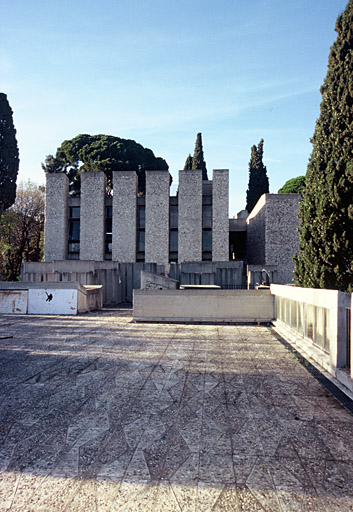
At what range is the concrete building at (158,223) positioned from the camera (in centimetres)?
3412

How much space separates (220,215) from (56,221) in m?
18.9

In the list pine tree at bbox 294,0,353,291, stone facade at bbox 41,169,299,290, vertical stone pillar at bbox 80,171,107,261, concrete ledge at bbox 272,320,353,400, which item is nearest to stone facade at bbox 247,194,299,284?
stone facade at bbox 41,169,299,290

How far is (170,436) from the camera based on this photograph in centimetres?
461

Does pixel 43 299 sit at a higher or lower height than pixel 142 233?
lower

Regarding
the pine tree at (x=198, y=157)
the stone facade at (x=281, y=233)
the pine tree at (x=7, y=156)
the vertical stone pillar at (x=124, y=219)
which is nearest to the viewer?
the stone facade at (x=281, y=233)

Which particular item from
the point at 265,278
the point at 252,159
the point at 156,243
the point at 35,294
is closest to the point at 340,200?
the point at 265,278

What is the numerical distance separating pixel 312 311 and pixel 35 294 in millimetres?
15815

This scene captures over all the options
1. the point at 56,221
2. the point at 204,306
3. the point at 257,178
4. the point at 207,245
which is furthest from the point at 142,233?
the point at 204,306

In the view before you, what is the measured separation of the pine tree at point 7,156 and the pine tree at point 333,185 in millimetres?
30433

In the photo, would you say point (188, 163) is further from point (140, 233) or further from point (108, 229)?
point (140, 233)

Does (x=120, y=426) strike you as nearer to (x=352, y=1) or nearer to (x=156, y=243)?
(x=352, y=1)

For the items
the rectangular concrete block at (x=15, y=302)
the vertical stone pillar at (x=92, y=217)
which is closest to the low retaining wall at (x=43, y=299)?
the rectangular concrete block at (x=15, y=302)

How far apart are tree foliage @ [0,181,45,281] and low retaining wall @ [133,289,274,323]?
86.4 feet

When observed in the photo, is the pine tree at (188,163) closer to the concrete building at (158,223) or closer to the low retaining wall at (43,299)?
the concrete building at (158,223)
